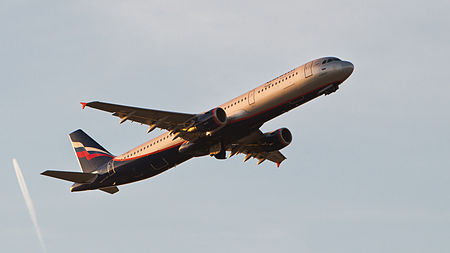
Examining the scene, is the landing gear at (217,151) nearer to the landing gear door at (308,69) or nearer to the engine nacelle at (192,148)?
the engine nacelle at (192,148)

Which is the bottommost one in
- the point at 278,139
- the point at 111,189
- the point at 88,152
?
the point at 278,139

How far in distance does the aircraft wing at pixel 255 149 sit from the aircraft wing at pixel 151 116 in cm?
653

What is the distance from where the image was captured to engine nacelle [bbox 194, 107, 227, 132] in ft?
180

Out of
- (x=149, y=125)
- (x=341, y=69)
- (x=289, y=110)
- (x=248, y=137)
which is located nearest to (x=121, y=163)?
(x=149, y=125)

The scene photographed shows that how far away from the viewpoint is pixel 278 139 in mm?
62656

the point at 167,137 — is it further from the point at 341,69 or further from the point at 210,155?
the point at 341,69

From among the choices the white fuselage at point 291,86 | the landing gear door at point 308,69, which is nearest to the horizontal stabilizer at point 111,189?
the white fuselage at point 291,86

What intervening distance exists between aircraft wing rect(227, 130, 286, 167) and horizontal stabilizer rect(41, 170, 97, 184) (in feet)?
42.3

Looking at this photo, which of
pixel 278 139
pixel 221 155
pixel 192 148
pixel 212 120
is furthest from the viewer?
pixel 278 139

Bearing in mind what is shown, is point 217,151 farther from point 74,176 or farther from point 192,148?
point 74,176

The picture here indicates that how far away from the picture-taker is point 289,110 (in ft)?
184

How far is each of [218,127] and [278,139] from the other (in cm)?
919

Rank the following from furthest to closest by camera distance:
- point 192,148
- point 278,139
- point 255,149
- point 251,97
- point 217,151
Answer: point 255,149 < point 278,139 < point 217,151 < point 192,148 < point 251,97

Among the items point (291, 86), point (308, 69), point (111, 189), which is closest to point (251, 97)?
point (291, 86)
